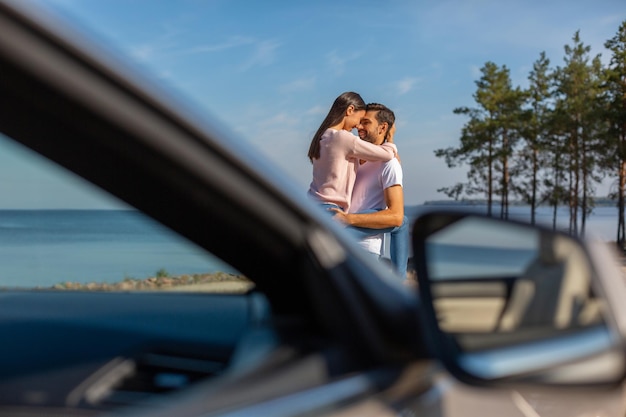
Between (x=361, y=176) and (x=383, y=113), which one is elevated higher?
(x=383, y=113)

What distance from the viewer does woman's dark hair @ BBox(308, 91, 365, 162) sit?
6.64 meters

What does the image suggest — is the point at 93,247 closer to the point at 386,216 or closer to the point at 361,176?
the point at 386,216

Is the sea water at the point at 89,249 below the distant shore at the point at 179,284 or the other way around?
the other way around

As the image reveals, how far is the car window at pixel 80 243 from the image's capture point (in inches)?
54.6

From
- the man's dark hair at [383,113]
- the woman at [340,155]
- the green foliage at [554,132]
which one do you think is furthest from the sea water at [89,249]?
the green foliage at [554,132]

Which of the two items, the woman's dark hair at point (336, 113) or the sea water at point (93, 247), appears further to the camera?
the woman's dark hair at point (336, 113)

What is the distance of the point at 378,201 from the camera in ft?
21.7

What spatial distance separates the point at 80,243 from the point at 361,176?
5292mm

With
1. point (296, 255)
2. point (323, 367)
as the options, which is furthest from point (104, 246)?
point (323, 367)

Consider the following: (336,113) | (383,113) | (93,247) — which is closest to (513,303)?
(93,247)

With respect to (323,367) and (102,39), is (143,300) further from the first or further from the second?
(102,39)

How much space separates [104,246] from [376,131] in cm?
537

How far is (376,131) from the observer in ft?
22.3

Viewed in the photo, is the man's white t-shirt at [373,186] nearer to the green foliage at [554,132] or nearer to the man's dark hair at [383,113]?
the man's dark hair at [383,113]
